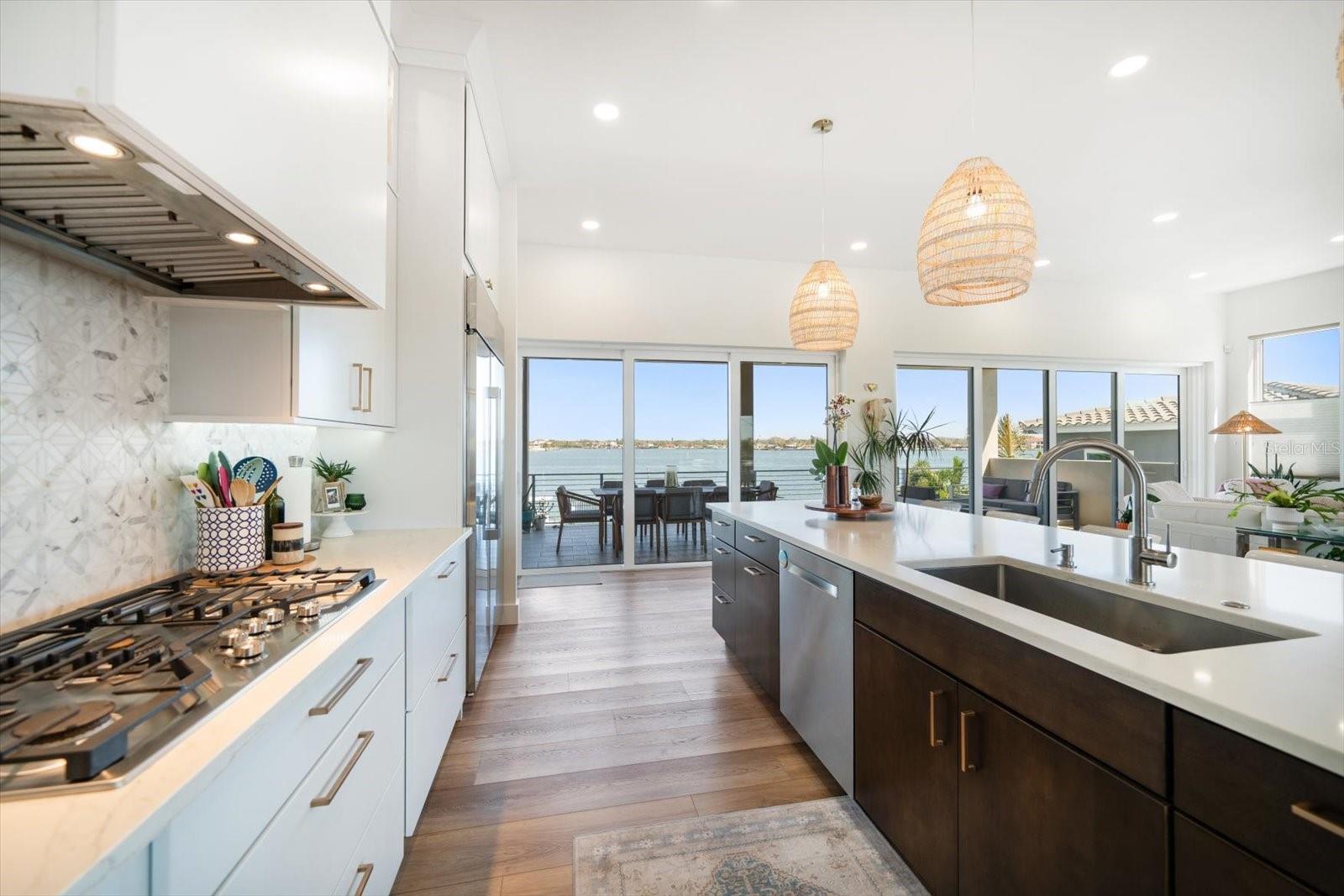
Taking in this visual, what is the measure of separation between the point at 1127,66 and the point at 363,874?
13.9 feet

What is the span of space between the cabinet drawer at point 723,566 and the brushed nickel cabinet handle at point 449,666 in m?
1.37

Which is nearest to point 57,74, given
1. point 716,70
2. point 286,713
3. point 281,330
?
point 286,713

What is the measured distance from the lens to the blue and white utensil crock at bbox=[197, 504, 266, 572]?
152cm

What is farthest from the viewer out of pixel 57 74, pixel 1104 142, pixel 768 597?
pixel 1104 142

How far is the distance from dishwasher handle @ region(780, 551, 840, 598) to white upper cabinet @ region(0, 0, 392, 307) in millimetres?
1616

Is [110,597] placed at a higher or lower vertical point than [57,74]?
lower

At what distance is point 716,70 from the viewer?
269 cm

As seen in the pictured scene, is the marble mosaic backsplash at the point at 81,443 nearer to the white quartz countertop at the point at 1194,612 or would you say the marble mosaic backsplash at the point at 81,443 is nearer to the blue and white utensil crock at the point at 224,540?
the blue and white utensil crock at the point at 224,540

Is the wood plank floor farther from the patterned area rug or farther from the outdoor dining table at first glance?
the outdoor dining table

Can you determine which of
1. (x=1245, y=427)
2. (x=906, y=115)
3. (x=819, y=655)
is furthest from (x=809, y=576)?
(x=1245, y=427)

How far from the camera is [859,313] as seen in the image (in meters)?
5.37

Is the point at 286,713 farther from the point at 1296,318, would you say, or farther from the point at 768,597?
the point at 1296,318

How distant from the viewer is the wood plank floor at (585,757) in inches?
63.7

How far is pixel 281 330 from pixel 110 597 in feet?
2.45
